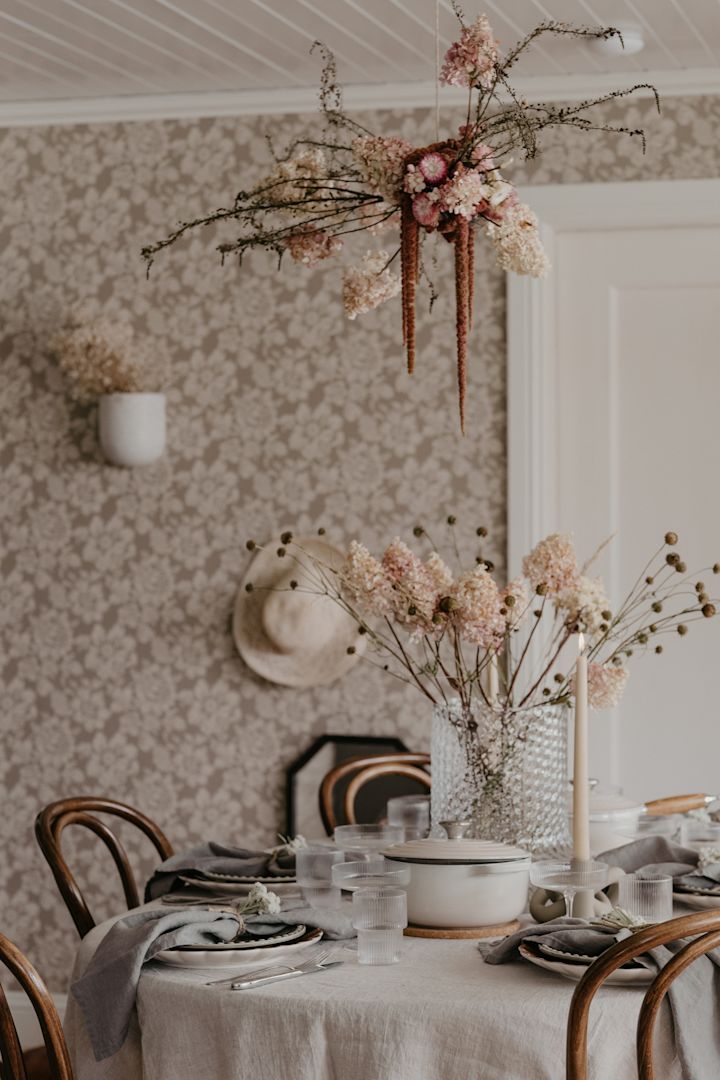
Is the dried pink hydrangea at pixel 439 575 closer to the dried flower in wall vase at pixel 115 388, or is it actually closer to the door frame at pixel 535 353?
the door frame at pixel 535 353

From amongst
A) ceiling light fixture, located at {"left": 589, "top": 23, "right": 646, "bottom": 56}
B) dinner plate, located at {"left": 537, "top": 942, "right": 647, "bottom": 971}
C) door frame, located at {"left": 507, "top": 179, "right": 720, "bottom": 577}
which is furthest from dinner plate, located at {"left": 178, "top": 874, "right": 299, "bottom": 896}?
ceiling light fixture, located at {"left": 589, "top": 23, "right": 646, "bottom": 56}

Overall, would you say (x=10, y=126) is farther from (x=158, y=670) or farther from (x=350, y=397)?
(x=158, y=670)

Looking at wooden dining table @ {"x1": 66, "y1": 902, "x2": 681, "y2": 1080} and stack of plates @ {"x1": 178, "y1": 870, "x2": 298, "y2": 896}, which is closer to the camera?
wooden dining table @ {"x1": 66, "y1": 902, "x2": 681, "y2": 1080}

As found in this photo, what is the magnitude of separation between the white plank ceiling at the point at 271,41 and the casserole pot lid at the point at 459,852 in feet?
6.92

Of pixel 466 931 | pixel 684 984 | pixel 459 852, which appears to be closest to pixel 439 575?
pixel 459 852

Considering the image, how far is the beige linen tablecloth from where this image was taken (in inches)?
68.9

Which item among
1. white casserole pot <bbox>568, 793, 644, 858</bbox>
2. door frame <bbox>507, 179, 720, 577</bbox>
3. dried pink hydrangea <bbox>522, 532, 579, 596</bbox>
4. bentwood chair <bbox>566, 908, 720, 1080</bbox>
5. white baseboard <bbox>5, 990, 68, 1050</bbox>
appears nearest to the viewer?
bentwood chair <bbox>566, 908, 720, 1080</bbox>

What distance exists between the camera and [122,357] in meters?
4.05

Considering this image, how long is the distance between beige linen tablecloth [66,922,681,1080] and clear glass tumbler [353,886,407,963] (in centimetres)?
3

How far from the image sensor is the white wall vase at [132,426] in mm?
4035

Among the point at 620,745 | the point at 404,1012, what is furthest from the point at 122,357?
the point at 404,1012

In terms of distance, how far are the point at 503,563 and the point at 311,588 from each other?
56 cm

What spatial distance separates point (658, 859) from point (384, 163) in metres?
1.32

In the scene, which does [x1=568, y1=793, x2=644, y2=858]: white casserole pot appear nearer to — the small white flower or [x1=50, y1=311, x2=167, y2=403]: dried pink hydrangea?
the small white flower
